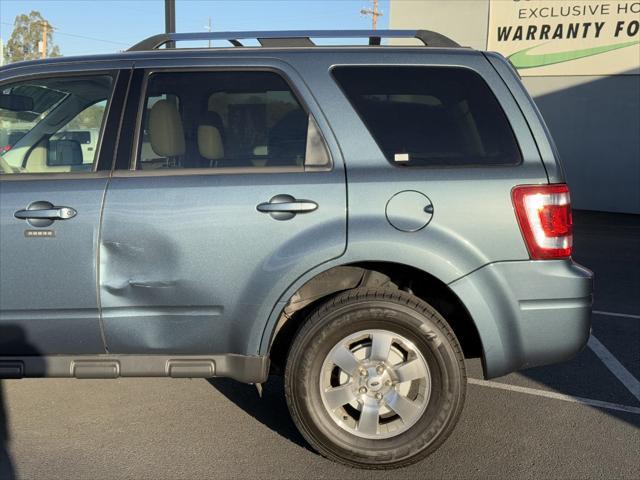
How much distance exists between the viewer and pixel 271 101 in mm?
3408

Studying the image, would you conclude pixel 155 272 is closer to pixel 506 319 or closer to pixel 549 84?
pixel 506 319

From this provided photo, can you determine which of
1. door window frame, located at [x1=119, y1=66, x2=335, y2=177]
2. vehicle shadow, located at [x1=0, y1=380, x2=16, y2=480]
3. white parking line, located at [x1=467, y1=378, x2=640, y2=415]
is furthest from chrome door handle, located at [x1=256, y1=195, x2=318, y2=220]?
white parking line, located at [x1=467, y1=378, x2=640, y2=415]

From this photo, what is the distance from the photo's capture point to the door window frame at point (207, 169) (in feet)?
10.7

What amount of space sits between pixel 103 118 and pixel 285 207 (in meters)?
1.08

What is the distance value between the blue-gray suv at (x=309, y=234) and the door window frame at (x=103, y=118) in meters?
0.01

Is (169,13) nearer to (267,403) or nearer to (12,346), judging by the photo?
(267,403)

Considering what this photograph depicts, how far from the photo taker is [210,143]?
338cm

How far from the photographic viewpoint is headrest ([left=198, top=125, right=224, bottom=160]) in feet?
11.0

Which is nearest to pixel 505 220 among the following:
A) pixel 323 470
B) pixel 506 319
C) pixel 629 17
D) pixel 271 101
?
pixel 506 319

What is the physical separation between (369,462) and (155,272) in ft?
4.64

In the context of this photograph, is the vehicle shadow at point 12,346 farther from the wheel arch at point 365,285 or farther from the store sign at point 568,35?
the store sign at point 568,35

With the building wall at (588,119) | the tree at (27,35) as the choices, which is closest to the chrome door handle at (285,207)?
the building wall at (588,119)

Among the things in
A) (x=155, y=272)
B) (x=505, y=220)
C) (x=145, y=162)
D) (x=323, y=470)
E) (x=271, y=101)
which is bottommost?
(x=323, y=470)

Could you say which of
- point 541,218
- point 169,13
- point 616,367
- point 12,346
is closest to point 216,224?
point 12,346
